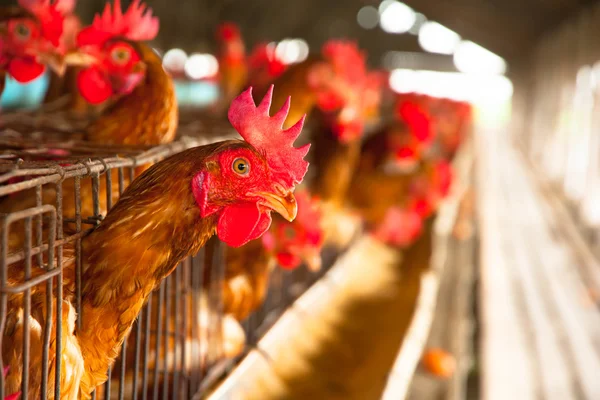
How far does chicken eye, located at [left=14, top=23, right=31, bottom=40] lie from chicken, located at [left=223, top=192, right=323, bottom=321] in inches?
31.1

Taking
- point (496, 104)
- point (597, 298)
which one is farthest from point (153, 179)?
point (496, 104)

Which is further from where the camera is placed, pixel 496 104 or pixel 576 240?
pixel 496 104

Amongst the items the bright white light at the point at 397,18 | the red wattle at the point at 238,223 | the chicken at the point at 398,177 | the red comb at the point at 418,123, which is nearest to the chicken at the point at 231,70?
the chicken at the point at 398,177

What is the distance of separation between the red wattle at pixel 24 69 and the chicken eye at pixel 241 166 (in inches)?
29.6

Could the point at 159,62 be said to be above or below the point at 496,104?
below

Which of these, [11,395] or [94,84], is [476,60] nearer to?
[94,84]

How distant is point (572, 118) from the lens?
7281mm

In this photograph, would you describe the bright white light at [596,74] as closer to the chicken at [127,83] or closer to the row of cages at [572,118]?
the row of cages at [572,118]

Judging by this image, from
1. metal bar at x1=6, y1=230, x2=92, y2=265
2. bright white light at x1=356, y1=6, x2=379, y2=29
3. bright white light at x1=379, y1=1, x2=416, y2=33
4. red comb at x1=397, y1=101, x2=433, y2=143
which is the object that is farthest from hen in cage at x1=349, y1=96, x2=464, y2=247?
bright white light at x1=379, y1=1, x2=416, y2=33

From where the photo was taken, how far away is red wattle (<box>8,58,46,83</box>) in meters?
1.42

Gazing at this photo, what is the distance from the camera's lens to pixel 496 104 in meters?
22.1

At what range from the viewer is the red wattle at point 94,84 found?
5.05ft

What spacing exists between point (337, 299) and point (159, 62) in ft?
5.61

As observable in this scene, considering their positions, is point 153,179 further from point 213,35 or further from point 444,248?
point 213,35
